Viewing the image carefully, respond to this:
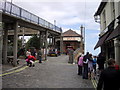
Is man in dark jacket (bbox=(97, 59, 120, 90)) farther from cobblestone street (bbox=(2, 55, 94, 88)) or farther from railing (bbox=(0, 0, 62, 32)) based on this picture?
railing (bbox=(0, 0, 62, 32))

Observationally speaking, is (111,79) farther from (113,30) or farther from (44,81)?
(113,30)

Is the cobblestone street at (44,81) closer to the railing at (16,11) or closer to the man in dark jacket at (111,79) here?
the man in dark jacket at (111,79)

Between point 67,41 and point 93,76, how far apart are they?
32.2 meters

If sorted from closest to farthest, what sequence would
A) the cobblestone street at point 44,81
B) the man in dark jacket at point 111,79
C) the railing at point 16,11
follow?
the man in dark jacket at point 111,79 < the cobblestone street at point 44,81 < the railing at point 16,11

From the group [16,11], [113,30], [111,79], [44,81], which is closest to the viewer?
[111,79]

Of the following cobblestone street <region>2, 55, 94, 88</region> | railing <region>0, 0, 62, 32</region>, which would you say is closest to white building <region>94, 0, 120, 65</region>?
cobblestone street <region>2, 55, 94, 88</region>

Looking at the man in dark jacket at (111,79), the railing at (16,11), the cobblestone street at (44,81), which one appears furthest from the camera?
the railing at (16,11)

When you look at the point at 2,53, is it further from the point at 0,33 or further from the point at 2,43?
the point at 0,33

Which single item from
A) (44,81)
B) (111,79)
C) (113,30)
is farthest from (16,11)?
(111,79)

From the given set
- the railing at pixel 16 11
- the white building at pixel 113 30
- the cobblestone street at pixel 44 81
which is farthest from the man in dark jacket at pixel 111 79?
the railing at pixel 16 11

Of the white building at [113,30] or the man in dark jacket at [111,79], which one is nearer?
the man in dark jacket at [111,79]

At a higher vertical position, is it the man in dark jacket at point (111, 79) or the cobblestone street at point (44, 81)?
the man in dark jacket at point (111, 79)

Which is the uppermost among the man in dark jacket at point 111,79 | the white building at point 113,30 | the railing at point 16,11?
the railing at point 16,11

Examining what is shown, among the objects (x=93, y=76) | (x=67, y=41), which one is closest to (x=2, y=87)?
(x=93, y=76)
